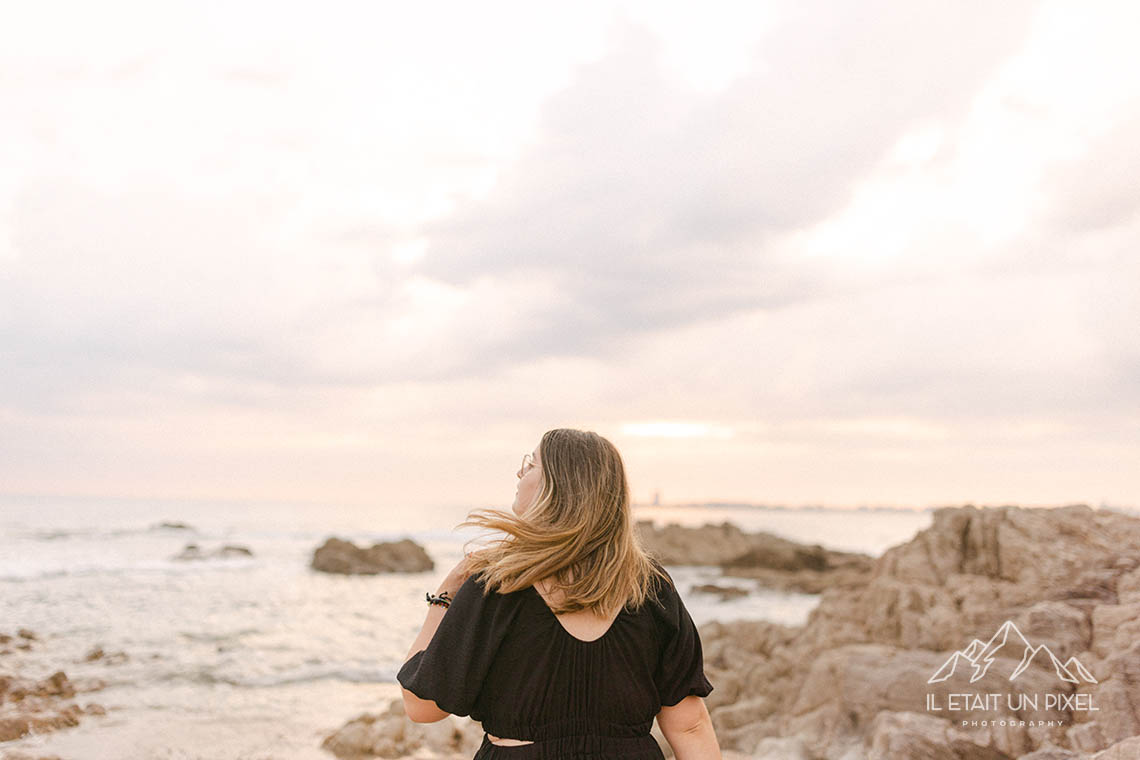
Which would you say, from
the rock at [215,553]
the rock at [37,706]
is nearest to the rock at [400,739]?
the rock at [37,706]

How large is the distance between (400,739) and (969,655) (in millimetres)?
6212

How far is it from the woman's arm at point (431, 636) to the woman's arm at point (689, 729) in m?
0.74

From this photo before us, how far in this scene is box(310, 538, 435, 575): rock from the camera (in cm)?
3744

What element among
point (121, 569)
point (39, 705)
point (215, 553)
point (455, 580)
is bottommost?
point (215, 553)

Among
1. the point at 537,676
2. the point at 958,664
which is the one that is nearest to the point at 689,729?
the point at 537,676

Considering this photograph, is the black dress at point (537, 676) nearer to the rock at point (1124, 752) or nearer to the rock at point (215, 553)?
the rock at point (1124, 752)

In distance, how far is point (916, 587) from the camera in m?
9.84

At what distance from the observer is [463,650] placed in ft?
8.02

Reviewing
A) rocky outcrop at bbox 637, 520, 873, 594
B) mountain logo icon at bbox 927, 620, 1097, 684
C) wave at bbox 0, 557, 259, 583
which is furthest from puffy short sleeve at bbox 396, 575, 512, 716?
wave at bbox 0, 557, 259, 583

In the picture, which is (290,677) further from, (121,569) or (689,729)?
(121,569)

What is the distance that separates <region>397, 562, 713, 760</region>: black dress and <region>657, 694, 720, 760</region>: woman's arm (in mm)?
179

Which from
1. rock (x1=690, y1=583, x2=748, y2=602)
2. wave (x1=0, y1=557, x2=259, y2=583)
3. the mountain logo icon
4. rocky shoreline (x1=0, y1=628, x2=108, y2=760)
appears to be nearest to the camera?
the mountain logo icon

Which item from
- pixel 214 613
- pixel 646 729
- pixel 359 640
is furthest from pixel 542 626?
pixel 214 613

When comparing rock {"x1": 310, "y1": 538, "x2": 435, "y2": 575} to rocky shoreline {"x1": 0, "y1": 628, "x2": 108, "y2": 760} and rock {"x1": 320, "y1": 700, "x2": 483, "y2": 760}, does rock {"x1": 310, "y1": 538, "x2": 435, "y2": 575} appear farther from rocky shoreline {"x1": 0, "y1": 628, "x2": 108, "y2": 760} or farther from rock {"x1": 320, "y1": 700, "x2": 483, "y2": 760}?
rock {"x1": 320, "y1": 700, "x2": 483, "y2": 760}
